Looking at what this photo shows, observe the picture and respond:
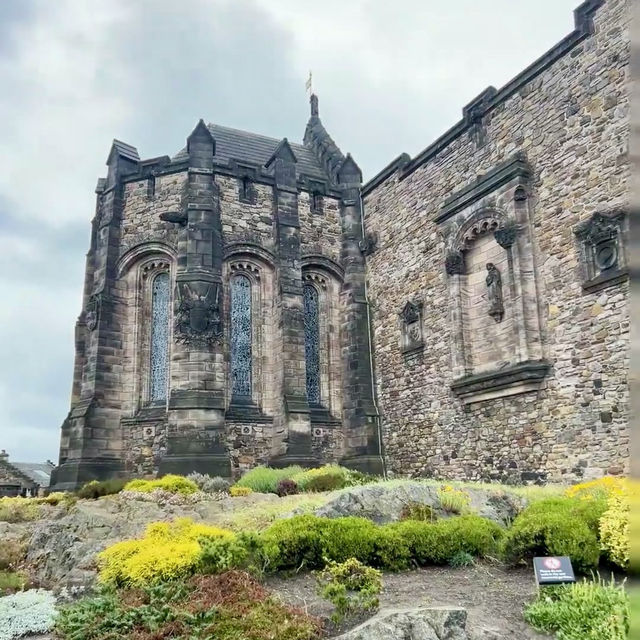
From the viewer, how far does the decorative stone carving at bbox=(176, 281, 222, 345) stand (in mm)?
17766

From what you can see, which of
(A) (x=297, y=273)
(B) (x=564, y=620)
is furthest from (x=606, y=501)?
(A) (x=297, y=273)

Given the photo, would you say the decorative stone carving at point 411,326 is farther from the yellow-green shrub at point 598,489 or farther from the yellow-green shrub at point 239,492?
the yellow-green shrub at point 598,489

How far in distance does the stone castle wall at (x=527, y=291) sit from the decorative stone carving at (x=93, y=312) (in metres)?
8.40

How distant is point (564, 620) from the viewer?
19.3 feet

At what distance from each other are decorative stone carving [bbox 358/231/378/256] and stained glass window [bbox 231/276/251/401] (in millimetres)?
3780

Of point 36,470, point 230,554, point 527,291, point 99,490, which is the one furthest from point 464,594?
point 36,470

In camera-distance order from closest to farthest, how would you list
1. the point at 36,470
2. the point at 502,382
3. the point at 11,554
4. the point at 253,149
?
the point at 11,554
the point at 502,382
the point at 253,149
the point at 36,470

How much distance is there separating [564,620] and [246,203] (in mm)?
16022

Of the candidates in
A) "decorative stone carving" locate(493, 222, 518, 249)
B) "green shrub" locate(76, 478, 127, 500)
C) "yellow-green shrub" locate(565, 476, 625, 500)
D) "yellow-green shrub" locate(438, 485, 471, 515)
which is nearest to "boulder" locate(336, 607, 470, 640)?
"yellow-green shrub" locate(438, 485, 471, 515)

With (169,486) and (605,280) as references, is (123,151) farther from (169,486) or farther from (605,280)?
(605,280)

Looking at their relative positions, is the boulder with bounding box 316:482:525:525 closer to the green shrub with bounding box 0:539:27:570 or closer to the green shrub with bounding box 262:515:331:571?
the green shrub with bounding box 262:515:331:571

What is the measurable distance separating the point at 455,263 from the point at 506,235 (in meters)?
2.07

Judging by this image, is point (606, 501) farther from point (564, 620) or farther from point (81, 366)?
point (81, 366)

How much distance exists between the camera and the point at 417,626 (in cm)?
550
